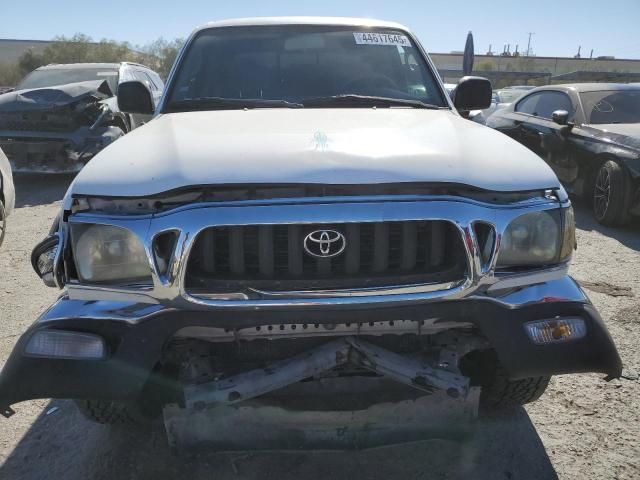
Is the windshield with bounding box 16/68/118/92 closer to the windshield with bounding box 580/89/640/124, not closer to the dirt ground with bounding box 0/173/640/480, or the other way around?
the windshield with bounding box 580/89/640/124

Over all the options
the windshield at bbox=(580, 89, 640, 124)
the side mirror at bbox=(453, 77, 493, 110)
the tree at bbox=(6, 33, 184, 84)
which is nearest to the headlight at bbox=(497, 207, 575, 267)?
the side mirror at bbox=(453, 77, 493, 110)

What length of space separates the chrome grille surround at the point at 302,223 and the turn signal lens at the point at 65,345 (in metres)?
0.14

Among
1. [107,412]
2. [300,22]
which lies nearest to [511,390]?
[107,412]

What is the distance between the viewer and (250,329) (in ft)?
6.45

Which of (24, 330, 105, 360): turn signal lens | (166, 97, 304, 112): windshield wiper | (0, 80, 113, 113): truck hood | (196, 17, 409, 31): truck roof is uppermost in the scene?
(196, 17, 409, 31): truck roof

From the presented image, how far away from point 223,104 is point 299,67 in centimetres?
56

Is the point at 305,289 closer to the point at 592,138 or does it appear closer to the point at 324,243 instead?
the point at 324,243

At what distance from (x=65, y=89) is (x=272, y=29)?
5.82 metres

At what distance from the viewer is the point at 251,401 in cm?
205

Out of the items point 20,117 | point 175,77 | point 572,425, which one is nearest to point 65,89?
point 20,117

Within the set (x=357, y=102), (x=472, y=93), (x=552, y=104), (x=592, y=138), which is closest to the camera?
(x=357, y=102)

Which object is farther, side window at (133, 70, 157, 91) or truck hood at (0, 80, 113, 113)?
side window at (133, 70, 157, 91)

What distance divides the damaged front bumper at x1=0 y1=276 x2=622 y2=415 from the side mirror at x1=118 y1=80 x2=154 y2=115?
193cm

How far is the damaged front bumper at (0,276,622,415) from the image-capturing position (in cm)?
188
